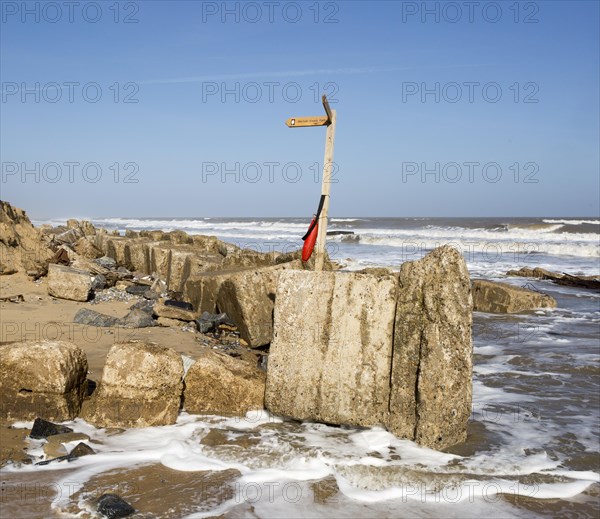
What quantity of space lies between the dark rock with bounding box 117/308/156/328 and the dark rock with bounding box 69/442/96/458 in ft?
10.7

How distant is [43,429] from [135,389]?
696mm

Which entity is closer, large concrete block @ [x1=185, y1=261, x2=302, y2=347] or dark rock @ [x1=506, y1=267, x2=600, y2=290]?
large concrete block @ [x1=185, y1=261, x2=302, y2=347]

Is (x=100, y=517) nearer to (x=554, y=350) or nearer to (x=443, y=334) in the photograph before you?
(x=443, y=334)

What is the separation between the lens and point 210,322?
7.34m

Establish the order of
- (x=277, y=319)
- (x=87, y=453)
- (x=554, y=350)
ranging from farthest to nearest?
(x=554, y=350) < (x=277, y=319) < (x=87, y=453)

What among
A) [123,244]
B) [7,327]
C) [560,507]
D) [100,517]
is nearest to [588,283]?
[123,244]

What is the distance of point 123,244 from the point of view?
13.7m

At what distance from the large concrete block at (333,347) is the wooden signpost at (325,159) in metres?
0.32

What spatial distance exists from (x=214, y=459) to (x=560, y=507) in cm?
232

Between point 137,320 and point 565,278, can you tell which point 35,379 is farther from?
point 565,278

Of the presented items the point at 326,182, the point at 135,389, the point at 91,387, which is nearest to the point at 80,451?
the point at 135,389

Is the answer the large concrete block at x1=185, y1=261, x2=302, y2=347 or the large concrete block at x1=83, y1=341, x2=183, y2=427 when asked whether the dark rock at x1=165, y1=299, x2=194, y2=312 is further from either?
the large concrete block at x1=83, y1=341, x2=183, y2=427

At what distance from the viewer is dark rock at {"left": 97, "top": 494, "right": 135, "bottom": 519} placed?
3162 millimetres

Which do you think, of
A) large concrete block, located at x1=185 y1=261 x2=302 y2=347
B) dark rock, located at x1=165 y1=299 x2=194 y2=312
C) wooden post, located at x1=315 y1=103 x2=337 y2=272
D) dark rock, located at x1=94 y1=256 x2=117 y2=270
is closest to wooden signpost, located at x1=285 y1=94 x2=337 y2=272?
wooden post, located at x1=315 y1=103 x2=337 y2=272
